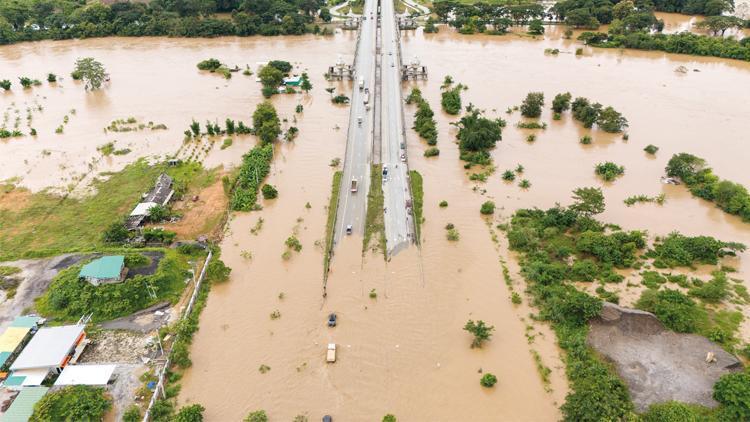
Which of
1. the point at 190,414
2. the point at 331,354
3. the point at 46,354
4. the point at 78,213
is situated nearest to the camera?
the point at 190,414

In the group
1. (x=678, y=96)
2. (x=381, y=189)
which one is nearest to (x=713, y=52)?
(x=678, y=96)

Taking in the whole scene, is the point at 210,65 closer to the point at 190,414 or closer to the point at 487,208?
the point at 487,208

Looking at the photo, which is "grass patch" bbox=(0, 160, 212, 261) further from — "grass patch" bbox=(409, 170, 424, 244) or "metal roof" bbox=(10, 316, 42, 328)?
"grass patch" bbox=(409, 170, 424, 244)

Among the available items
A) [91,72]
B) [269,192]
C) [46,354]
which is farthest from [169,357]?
[91,72]

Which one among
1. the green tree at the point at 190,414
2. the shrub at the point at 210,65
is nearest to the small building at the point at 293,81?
the shrub at the point at 210,65

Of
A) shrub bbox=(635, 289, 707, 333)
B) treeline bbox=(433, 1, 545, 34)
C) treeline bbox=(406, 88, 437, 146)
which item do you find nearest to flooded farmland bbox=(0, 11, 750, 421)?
treeline bbox=(406, 88, 437, 146)
